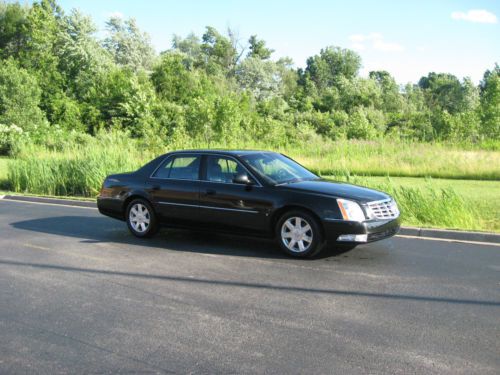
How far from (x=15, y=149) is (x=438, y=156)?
21158mm

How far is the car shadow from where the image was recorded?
830 centimetres

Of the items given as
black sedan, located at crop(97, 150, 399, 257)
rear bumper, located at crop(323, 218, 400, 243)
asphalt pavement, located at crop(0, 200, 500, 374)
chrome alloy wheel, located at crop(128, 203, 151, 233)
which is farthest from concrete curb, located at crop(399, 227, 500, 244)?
chrome alloy wheel, located at crop(128, 203, 151, 233)

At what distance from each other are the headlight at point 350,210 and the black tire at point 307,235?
404 mm

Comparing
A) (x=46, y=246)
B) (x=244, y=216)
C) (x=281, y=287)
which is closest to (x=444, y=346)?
(x=281, y=287)

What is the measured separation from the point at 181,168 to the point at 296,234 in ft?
7.86

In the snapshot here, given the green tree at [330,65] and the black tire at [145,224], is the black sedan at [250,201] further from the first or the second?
the green tree at [330,65]

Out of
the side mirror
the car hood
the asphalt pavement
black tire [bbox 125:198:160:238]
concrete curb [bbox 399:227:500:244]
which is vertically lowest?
the asphalt pavement

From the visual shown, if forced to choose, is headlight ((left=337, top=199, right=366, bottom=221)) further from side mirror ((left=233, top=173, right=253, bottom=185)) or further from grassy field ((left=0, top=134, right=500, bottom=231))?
grassy field ((left=0, top=134, right=500, bottom=231))

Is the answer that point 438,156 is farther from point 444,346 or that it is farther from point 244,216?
point 444,346

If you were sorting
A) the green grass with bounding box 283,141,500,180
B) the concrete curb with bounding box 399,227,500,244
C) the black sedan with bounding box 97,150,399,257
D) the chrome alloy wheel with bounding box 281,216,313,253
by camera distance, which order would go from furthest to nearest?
the green grass with bounding box 283,141,500,180 → the concrete curb with bounding box 399,227,500,244 → the chrome alloy wheel with bounding box 281,216,313,253 → the black sedan with bounding box 97,150,399,257

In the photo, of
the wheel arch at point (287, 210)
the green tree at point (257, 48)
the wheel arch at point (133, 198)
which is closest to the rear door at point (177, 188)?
the wheel arch at point (133, 198)

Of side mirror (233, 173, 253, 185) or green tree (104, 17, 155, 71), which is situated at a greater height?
green tree (104, 17, 155, 71)

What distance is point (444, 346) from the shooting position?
4.50 metres

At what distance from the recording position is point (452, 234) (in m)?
9.27
